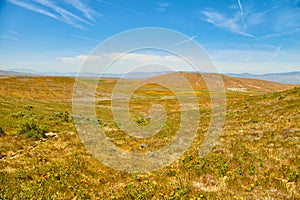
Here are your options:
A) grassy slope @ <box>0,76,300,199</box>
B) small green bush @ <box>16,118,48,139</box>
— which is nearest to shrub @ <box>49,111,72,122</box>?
small green bush @ <box>16,118,48,139</box>

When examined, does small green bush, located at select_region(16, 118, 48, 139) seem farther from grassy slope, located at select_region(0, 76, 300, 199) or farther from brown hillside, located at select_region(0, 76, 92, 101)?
brown hillside, located at select_region(0, 76, 92, 101)

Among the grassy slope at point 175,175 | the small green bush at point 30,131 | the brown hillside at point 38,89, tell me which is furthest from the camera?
the brown hillside at point 38,89

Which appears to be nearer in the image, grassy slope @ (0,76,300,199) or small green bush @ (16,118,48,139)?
grassy slope @ (0,76,300,199)

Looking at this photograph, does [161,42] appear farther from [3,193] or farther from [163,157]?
[3,193]

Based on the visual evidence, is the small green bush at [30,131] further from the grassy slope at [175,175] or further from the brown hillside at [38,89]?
the brown hillside at [38,89]

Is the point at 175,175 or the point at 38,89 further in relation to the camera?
the point at 38,89

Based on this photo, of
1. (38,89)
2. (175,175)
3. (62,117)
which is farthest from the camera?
(38,89)

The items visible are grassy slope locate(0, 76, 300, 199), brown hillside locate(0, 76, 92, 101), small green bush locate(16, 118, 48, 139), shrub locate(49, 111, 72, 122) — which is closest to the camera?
grassy slope locate(0, 76, 300, 199)

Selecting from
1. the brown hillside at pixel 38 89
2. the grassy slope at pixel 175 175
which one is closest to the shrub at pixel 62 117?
the grassy slope at pixel 175 175

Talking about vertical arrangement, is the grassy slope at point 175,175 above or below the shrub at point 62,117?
above

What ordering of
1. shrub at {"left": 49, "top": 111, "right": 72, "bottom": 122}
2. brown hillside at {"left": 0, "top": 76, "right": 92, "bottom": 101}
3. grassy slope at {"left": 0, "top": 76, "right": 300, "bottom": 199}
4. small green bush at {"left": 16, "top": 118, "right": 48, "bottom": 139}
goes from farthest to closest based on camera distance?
brown hillside at {"left": 0, "top": 76, "right": 92, "bottom": 101} → shrub at {"left": 49, "top": 111, "right": 72, "bottom": 122} → small green bush at {"left": 16, "top": 118, "right": 48, "bottom": 139} → grassy slope at {"left": 0, "top": 76, "right": 300, "bottom": 199}

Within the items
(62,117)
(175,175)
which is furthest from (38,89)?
(175,175)

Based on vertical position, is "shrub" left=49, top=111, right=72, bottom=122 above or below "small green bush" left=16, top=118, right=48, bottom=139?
below

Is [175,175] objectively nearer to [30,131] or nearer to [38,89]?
[30,131]
